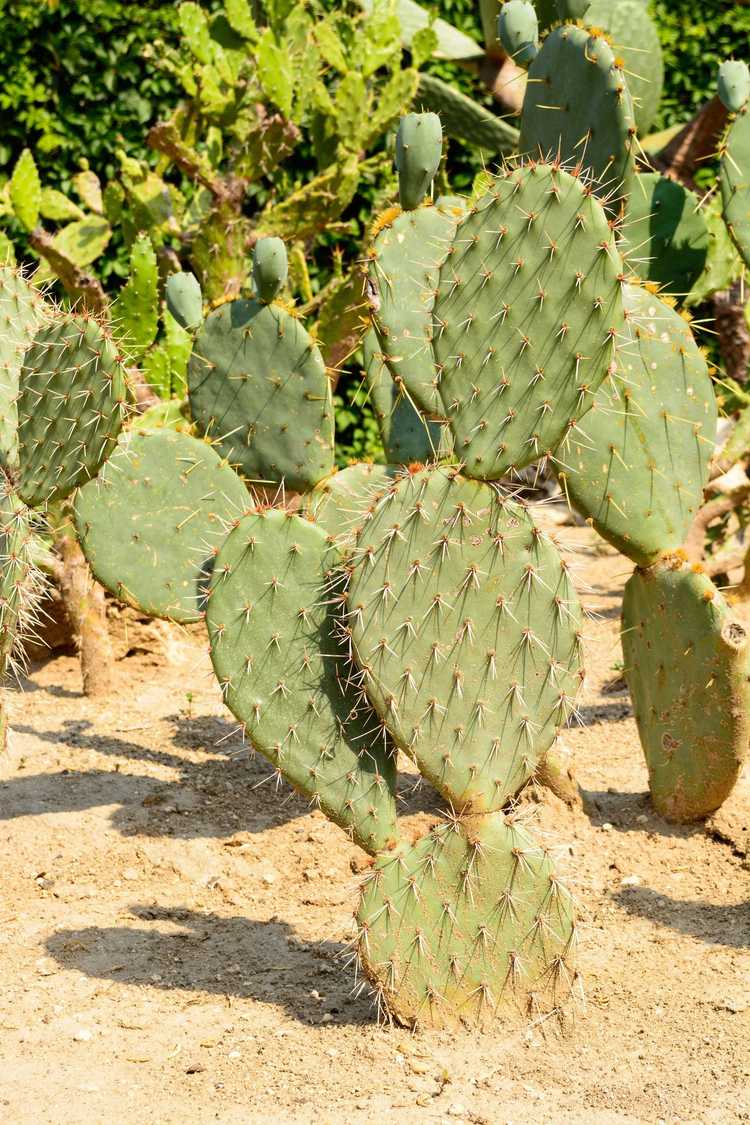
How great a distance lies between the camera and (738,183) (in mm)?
3318

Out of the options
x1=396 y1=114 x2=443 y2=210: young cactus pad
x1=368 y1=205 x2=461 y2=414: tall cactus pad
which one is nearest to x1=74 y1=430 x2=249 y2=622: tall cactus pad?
x1=368 y1=205 x2=461 y2=414: tall cactus pad

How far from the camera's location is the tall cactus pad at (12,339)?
3.27 m

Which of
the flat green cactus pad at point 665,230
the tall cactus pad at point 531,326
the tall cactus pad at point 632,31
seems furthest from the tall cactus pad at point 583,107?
the tall cactus pad at point 632,31

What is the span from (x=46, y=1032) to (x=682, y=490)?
5.96 ft

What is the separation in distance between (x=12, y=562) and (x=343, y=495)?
80cm

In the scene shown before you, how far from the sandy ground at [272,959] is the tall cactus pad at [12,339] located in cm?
95

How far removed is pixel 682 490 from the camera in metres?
3.11

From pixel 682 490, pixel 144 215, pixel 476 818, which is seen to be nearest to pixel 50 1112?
pixel 476 818

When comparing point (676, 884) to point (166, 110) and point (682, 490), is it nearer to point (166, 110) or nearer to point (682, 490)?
point (682, 490)

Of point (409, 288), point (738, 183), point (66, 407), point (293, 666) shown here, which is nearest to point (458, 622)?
point (293, 666)

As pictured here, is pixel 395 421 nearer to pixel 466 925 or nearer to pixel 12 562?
pixel 12 562

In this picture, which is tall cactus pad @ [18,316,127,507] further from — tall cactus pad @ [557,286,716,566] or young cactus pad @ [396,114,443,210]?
tall cactus pad @ [557,286,716,566]

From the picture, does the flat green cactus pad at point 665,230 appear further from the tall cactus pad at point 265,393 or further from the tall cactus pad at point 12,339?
the tall cactus pad at point 12,339

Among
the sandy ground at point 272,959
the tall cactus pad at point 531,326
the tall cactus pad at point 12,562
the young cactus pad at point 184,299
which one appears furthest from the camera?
the young cactus pad at point 184,299
